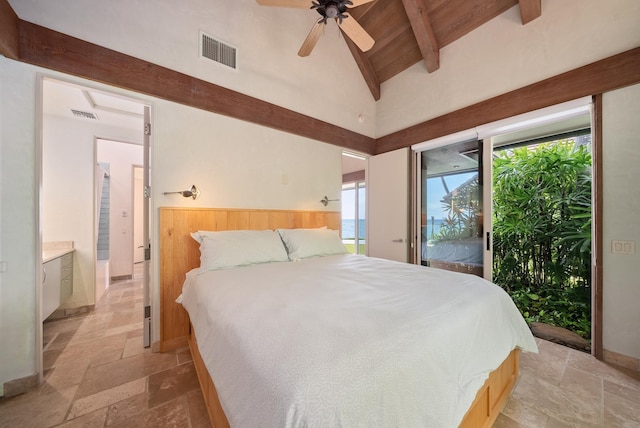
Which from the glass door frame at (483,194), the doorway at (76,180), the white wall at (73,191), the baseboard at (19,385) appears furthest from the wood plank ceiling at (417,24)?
the baseboard at (19,385)

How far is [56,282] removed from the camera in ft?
7.63

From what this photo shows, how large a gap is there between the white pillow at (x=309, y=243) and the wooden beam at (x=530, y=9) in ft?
9.69

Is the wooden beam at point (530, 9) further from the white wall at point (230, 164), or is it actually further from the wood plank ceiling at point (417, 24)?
the white wall at point (230, 164)

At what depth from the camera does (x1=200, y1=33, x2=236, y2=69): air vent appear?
235cm

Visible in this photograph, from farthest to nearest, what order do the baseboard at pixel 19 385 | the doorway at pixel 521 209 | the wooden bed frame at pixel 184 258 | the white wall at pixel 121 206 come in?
the white wall at pixel 121 206, the doorway at pixel 521 209, the wooden bed frame at pixel 184 258, the baseboard at pixel 19 385

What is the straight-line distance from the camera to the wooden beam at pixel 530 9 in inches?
87.8

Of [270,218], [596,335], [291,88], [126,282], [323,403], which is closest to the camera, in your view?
[323,403]

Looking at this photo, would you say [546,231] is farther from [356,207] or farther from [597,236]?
[356,207]

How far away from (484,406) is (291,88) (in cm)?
338

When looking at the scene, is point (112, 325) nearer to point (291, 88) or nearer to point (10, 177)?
point (10, 177)

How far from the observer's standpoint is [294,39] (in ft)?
9.77

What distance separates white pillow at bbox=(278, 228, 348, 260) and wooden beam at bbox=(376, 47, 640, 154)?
193 cm

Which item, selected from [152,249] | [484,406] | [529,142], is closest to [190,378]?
[152,249]

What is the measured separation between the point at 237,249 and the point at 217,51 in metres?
2.07
